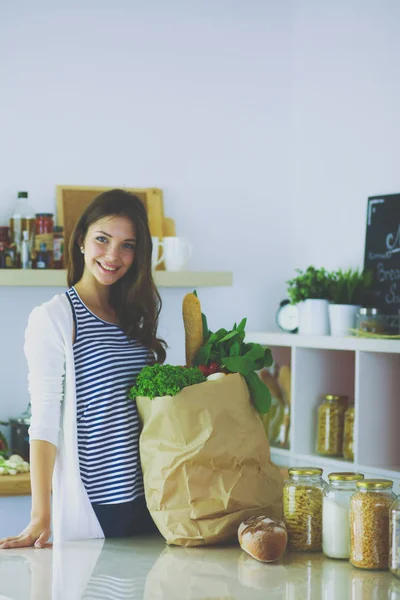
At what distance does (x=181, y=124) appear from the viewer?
144 inches

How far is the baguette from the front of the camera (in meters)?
1.85

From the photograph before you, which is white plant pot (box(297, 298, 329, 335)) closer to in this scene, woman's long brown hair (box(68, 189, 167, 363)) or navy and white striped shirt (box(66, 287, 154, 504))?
woman's long brown hair (box(68, 189, 167, 363))

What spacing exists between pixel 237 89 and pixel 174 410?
233 centimetres

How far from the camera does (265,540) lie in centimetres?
159

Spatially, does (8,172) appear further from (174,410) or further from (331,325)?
(174,410)

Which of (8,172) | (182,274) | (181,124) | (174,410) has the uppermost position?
(181,124)

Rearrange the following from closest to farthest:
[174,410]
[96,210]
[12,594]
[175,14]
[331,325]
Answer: [12,594] < [174,410] < [96,210] < [331,325] < [175,14]

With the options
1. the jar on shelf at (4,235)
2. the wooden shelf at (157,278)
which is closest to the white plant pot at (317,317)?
the wooden shelf at (157,278)

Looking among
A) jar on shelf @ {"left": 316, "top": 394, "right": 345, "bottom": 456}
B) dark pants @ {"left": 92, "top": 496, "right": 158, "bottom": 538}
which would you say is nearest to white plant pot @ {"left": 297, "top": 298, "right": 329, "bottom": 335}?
jar on shelf @ {"left": 316, "top": 394, "right": 345, "bottom": 456}

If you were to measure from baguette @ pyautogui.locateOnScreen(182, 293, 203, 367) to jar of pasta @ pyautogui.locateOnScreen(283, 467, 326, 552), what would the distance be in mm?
318

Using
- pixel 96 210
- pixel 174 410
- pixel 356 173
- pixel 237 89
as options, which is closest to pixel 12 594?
pixel 174 410

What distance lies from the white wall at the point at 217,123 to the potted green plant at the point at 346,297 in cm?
19

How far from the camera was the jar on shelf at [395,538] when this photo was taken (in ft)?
4.81

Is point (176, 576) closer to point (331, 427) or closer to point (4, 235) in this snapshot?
point (331, 427)
